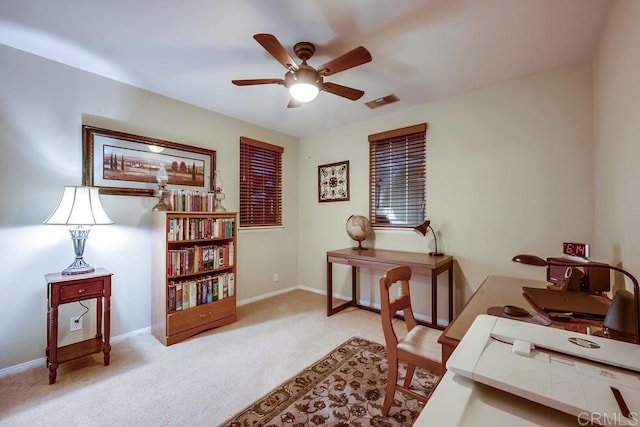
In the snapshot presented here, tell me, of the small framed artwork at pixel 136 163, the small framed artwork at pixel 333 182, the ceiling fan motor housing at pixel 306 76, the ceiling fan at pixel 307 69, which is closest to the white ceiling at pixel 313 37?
the ceiling fan at pixel 307 69

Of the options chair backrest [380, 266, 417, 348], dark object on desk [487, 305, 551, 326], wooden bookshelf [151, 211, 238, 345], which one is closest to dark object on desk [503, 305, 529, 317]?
dark object on desk [487, 305, 551, 326]

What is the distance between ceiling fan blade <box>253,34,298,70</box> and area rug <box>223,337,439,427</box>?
2235 millimetres

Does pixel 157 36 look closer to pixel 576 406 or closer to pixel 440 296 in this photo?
pixel 576 406

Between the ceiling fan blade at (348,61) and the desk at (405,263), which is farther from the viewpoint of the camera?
the desk at (405,263)

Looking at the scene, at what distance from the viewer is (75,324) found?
7.74 feet

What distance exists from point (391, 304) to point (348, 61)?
5.17ft

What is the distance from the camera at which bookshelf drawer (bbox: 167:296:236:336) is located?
2504 mm

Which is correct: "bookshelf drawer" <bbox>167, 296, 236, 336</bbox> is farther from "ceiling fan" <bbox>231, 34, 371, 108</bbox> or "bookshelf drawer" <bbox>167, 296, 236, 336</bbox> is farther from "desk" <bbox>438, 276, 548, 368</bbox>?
"desk" <bbox>438, 276, 548, 368</bbox>

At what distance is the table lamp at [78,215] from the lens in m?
2.02

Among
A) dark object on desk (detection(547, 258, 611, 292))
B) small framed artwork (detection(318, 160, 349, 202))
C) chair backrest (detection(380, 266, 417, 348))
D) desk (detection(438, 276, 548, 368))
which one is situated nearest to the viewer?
desk (detection(438, 276, 548, 368))

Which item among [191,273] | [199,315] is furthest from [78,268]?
[199,315]

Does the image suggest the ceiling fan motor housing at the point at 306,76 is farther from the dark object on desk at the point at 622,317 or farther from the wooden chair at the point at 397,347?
the dark object on desk at the point at 622,317

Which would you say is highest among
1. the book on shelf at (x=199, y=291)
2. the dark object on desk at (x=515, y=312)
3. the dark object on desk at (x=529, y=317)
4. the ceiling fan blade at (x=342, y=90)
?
the ceiling fan blade at (x=342, y=90)

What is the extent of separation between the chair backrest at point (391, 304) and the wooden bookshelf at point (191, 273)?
6.44 ft
